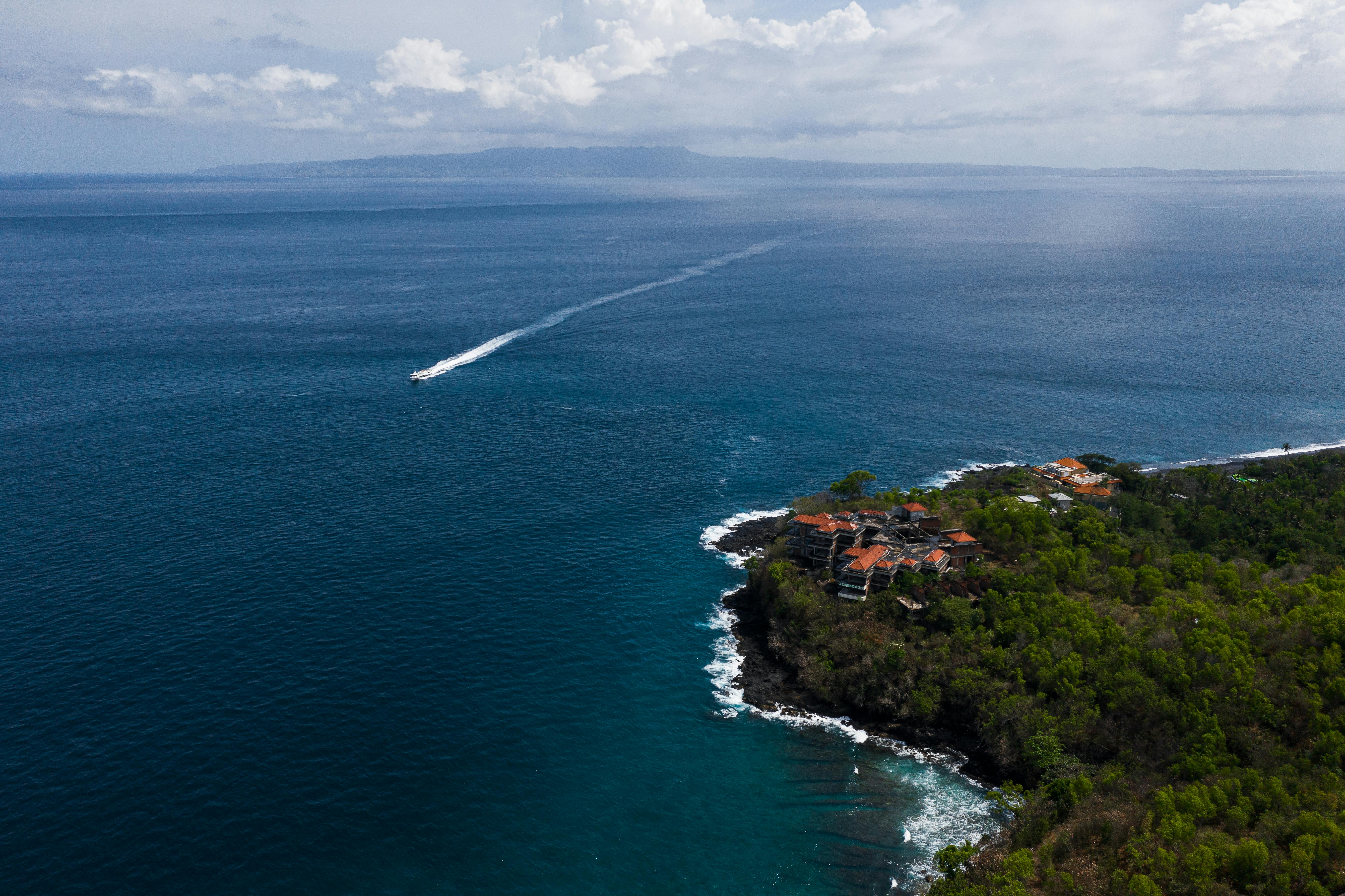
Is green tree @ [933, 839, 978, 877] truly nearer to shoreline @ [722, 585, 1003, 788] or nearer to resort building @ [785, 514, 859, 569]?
shoreline @ [722, 585, 1003, 788]

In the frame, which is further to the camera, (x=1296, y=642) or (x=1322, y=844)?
(x=1296, y=642)

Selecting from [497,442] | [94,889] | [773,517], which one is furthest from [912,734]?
[497,442]

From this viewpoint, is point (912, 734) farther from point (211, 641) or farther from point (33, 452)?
point (33, 452)

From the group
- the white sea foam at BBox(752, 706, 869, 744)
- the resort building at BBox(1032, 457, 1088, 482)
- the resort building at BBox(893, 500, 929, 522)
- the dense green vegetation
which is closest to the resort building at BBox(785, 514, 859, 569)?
the dense green vegetation

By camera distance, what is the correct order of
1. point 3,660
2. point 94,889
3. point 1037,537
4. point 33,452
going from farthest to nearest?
point 33,452, point 1037,537, point 3,660, point 94,889

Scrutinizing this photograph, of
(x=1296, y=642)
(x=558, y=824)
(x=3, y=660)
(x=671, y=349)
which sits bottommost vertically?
(x=558, y=824)

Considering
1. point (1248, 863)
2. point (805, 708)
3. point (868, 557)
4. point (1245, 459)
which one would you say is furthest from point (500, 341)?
point (1248, 863)
